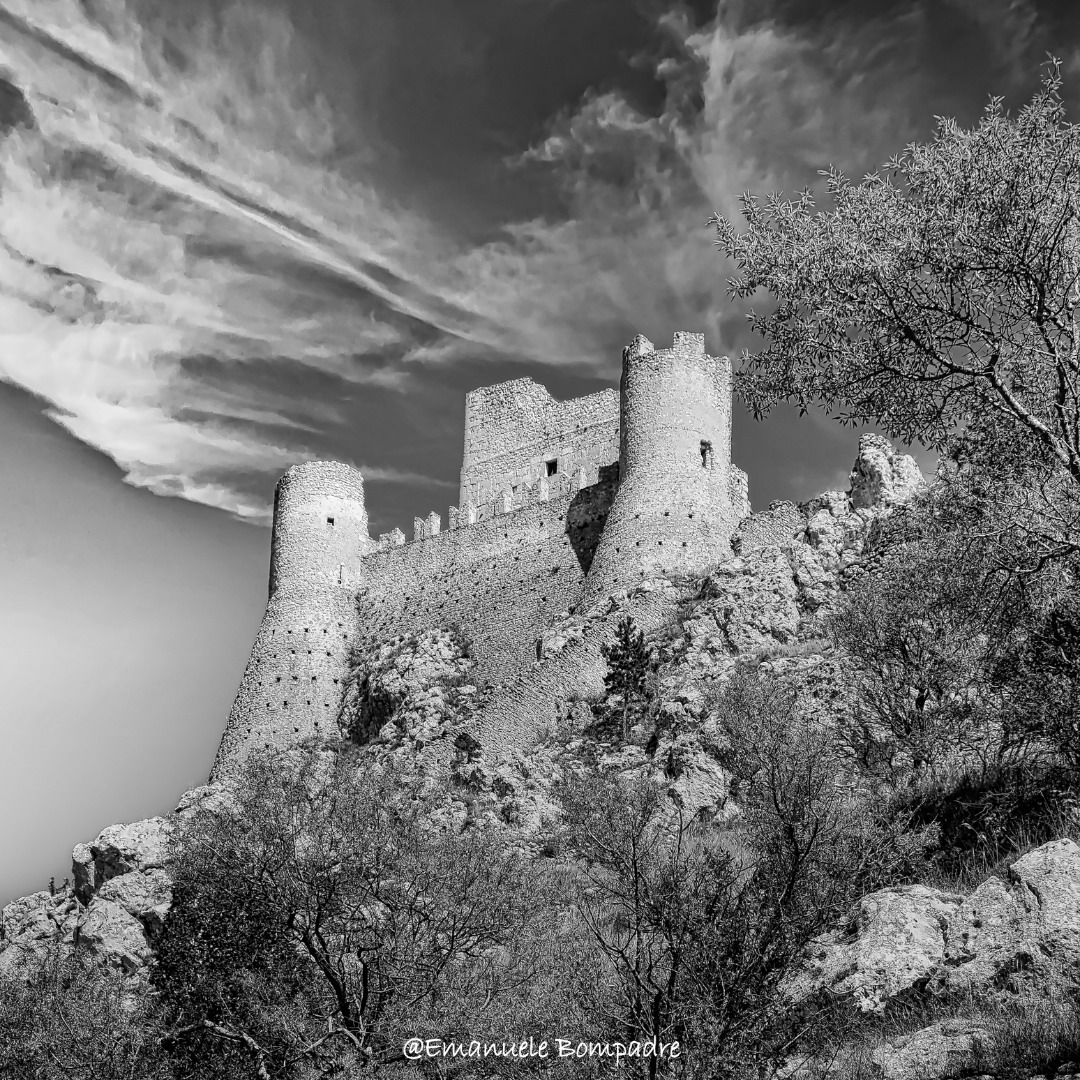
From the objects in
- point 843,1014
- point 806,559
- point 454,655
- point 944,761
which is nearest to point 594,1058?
point 843,1014

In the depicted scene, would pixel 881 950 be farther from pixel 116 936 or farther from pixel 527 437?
pixel 527 437

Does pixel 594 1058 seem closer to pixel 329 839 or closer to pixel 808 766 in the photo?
pixel 808 766

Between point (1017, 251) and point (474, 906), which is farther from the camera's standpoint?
point (474, 906)

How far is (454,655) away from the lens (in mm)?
33281

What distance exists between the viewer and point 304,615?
3753cm

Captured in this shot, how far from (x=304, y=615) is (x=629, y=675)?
16182 millimetres

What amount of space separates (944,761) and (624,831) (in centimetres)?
576

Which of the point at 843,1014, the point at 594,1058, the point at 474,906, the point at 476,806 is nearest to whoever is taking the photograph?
the point at 843,1014

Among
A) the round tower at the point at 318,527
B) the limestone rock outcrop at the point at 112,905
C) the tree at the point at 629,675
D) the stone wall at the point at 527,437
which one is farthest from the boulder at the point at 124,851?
the stone wall at the point at 527,437

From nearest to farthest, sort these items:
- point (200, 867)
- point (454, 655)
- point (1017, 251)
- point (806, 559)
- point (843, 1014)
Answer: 1. point (843, 1014)
2. point (1017, 251)
3. point (200, 867)
4. point (806, 559)
5. point (454, 655)

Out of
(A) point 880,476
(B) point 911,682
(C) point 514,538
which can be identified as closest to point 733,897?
(B) point 911,682

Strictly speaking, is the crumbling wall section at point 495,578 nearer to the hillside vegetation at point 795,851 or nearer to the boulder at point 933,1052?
the hillside vegetation at point 795,851

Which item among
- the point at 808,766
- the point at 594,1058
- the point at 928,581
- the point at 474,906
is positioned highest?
the point at 928,581

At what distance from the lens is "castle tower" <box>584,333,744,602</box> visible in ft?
97.7
